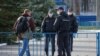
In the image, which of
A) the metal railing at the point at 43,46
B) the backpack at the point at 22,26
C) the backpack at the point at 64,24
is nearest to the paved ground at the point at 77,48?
the metal railing at the point at 43,46

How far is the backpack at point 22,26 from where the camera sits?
12320 mm

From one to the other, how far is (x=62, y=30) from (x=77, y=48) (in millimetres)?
1876

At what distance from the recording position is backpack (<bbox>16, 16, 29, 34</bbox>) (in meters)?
12.3

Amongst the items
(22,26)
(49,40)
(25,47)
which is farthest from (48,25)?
(25,47)

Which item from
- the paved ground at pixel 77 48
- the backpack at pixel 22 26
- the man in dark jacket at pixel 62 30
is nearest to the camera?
the man in dark jacket at pixel 62 30

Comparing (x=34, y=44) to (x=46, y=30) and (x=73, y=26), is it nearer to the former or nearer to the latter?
(x=46, y=30)

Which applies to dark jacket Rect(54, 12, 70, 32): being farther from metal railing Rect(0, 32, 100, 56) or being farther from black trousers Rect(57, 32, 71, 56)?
metal railing Rect(0, 32, 100, 56)

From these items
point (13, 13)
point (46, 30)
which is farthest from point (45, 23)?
point (13, 13)

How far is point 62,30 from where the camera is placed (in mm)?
12164

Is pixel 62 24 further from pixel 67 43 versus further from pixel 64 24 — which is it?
pixel 67 43

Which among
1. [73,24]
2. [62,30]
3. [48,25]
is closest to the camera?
[62,30]

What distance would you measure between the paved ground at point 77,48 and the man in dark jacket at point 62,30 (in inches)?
41.3

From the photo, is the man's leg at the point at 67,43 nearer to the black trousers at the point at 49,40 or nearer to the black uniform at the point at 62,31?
the black uniform at the point at 62,31

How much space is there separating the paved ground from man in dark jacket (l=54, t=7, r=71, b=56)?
1.05 m
